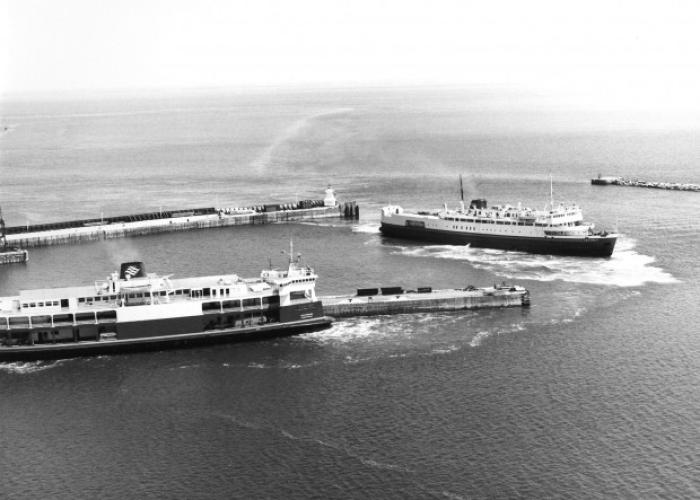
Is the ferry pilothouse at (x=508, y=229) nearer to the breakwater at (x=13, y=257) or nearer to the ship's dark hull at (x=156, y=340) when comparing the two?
the ship's dark hull at (x=156, y=340)

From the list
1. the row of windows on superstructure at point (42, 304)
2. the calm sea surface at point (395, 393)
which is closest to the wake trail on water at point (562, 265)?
the calm sea surface at point (395, 393)

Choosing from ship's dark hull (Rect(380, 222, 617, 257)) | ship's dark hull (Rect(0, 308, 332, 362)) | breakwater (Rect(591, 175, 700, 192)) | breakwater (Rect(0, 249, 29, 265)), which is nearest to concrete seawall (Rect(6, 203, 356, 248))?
breakwater (Rect(0, 249, 29, 265))

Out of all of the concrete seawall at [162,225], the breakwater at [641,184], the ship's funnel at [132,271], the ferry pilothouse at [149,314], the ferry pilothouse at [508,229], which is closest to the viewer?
the ferry pilothouse at [149,314]

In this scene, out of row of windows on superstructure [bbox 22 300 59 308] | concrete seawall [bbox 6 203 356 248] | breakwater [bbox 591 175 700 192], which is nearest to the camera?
row of windows on superstructure [bbox 22 300 59 308]

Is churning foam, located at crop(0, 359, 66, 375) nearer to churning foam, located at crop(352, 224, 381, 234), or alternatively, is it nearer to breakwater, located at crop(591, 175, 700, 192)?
churning foam, located at crop(352, 224, 381, 234)

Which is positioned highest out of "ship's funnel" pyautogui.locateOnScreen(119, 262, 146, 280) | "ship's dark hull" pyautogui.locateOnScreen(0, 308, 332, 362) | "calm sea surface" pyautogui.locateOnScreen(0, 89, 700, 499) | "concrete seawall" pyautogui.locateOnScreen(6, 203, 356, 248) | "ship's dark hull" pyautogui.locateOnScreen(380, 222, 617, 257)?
"concrete seawall" pyautogui.locateOnScreen(6, 203, 356, 248)
